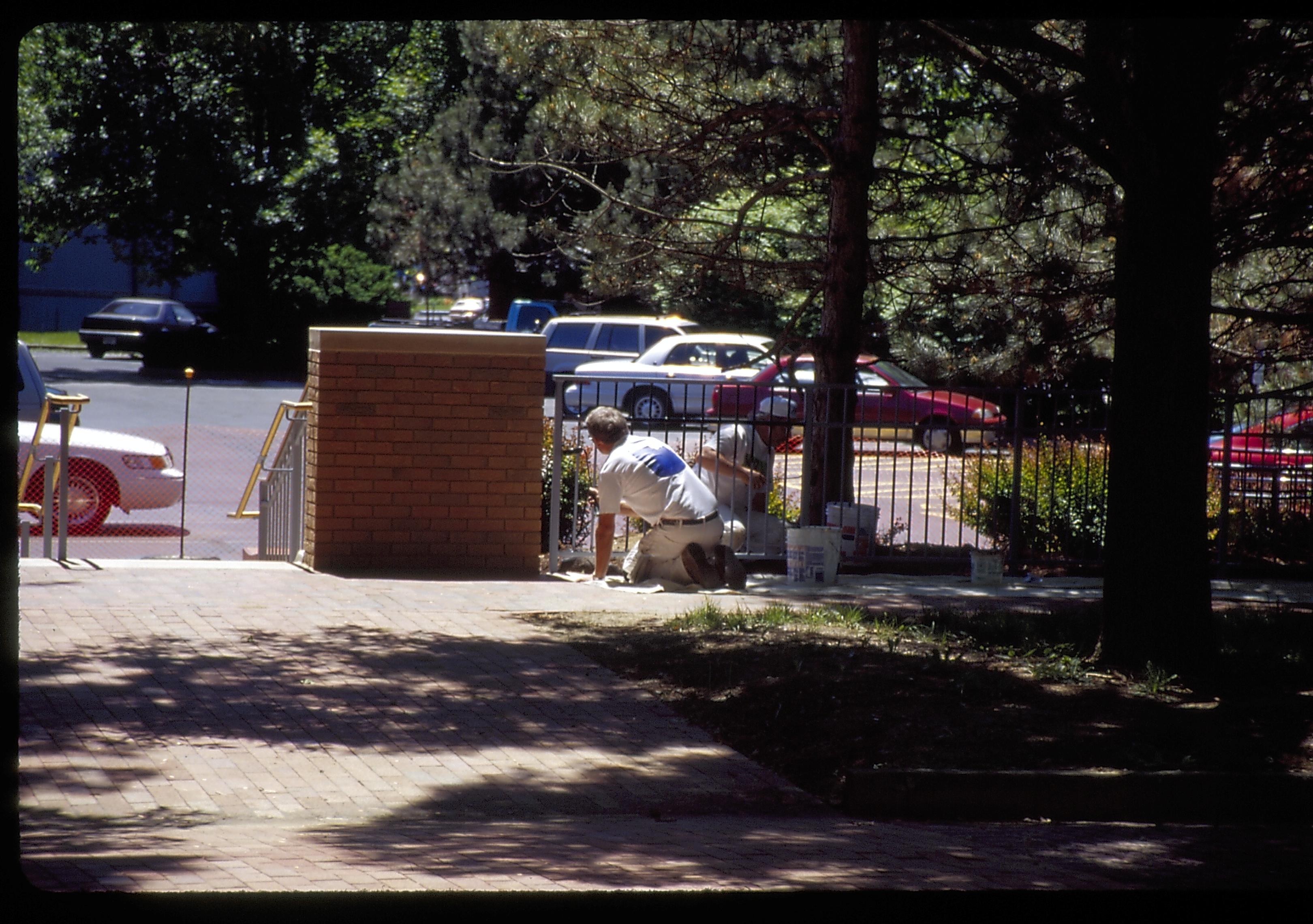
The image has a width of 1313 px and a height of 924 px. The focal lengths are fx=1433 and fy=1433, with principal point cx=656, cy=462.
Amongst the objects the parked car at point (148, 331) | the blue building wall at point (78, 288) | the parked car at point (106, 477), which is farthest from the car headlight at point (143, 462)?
the blue building wall at point (78, 288)

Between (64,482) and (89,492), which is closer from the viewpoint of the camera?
(64,482)

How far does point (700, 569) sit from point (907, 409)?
5.96 metres

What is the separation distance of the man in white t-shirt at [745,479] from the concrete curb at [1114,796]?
5.34 meters

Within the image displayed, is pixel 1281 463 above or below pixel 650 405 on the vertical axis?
below

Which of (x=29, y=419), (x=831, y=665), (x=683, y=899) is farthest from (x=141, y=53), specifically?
(x=683, y=899)

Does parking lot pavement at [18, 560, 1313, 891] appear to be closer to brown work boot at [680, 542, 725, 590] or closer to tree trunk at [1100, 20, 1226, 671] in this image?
tree trunk at [1100, 20, 1226, 671]

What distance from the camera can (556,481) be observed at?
35.9ft

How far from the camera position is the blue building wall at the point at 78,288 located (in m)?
53.6

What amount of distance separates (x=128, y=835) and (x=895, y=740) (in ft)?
10.3

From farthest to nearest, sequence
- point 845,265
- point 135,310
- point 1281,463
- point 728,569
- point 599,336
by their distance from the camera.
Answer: point 135,310
point 599,336
point 1281,463
point 845,265
point 728,569

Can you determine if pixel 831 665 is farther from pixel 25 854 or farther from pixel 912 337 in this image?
pixel 912 337

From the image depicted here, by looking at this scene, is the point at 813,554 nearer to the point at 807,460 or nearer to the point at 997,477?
the point at 807,460

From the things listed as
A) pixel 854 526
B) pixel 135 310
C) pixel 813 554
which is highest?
pixel 135 310

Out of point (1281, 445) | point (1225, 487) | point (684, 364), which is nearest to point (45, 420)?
point (1225, 487)
